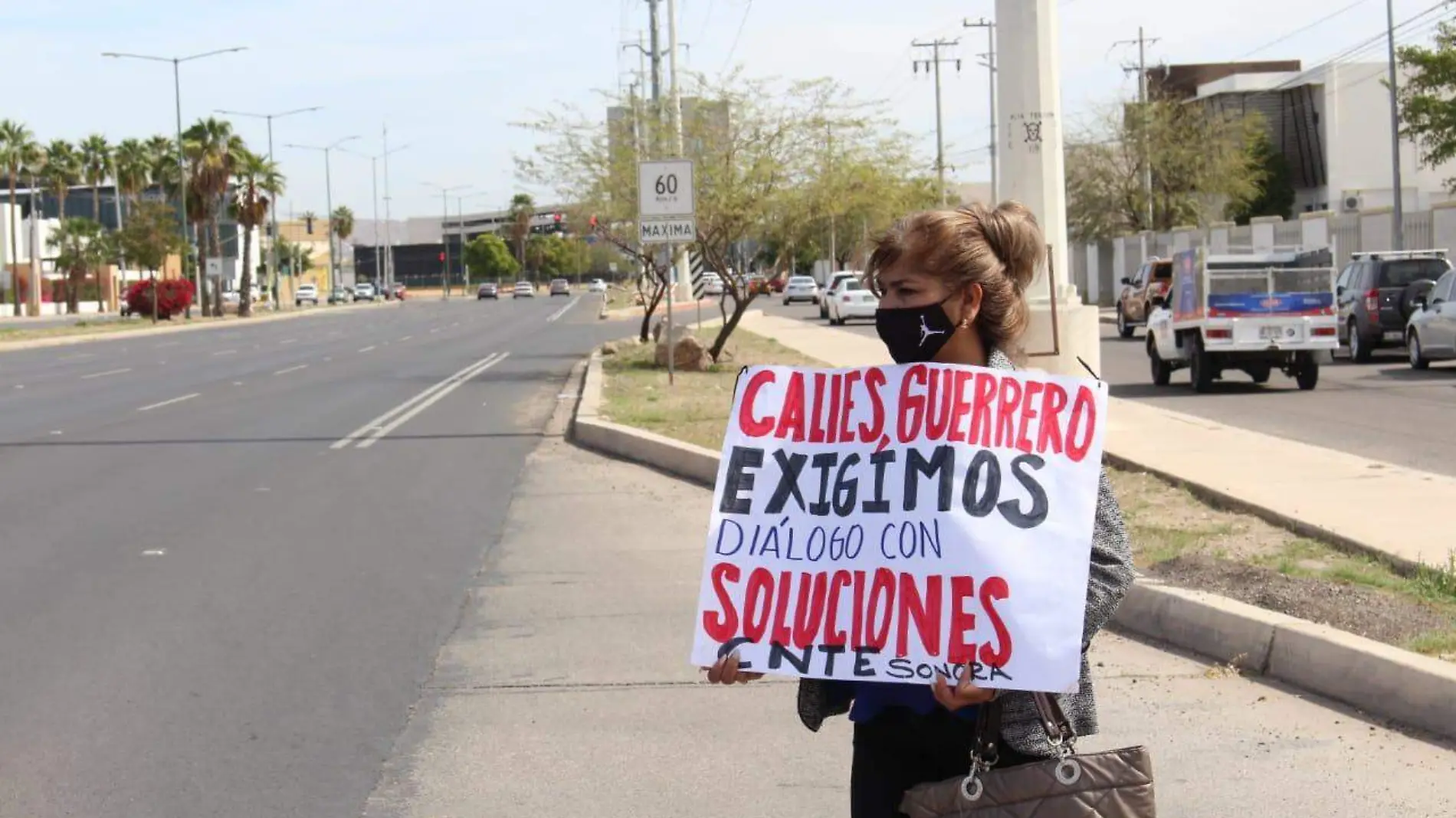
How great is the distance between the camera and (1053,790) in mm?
3029

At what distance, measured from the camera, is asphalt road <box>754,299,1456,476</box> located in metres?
16.0

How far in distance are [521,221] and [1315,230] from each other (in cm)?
13820

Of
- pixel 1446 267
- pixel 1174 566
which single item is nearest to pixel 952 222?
→ pixel 1174 566

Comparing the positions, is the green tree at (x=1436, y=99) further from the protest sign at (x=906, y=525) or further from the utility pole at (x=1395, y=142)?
the protest sign at (x=906, y=525)

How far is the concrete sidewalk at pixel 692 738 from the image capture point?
579cm

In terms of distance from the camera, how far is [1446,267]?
96.2 feet

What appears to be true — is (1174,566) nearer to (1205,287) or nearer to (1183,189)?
(1205,287)

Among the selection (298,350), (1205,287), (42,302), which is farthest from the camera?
(42,302)

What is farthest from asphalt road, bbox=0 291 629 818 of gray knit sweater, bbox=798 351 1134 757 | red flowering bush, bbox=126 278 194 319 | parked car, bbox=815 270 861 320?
red flowering bush, bbox=126 278 194 319

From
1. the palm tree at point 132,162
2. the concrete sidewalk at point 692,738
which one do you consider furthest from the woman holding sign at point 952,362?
the palm tree at point 132,162

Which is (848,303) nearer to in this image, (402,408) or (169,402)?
(169,402)

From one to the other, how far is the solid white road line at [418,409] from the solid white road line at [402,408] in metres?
0.06

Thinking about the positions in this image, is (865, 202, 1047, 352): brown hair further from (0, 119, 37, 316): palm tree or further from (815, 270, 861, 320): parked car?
(0, 119, 37, 316): palm tree

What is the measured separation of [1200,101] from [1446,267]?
166 ft
